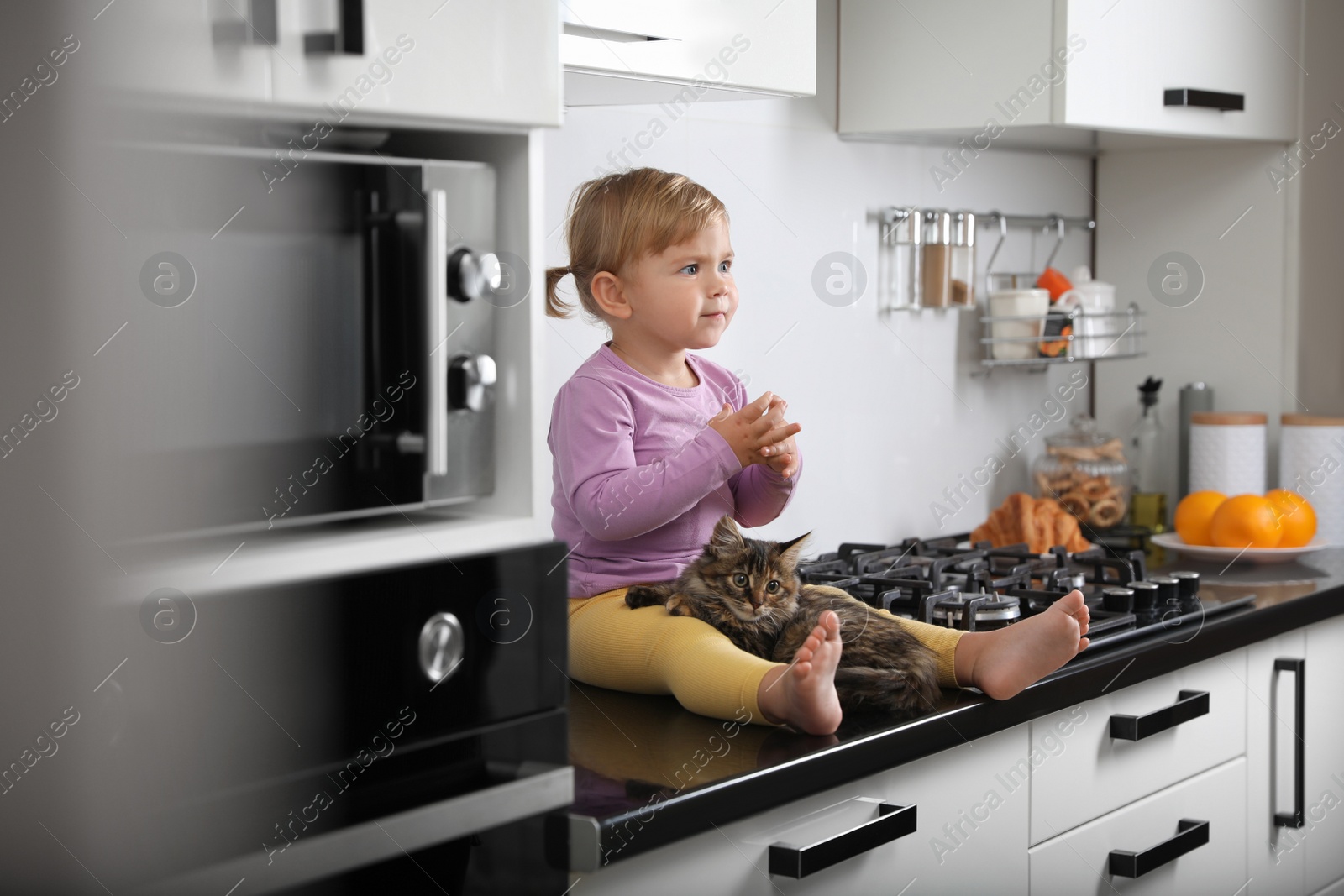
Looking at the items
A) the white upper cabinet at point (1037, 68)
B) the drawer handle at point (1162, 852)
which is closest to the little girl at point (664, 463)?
the drawer handle at point (1162, 852)

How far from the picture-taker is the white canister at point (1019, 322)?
221 cm

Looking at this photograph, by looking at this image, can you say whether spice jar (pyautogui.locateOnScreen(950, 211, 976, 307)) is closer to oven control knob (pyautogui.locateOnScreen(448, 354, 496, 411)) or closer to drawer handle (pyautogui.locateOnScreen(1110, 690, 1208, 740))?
drawer handle (pyautogui.locateOnScreen(1110, 690, 1208, 740))

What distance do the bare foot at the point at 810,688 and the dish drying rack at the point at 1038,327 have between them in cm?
119

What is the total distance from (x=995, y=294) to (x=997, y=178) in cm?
20

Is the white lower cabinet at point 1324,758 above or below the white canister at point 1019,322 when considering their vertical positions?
below

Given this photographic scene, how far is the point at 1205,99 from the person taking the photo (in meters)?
2.03

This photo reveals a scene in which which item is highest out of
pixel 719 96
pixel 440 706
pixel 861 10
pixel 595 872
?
pixel 861 10

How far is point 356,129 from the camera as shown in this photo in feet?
2.69

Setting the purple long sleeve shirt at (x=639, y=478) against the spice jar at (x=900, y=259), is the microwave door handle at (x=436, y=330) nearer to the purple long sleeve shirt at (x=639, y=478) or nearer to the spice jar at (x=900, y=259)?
the purple long sleeve shirt at (x=639, y=478)

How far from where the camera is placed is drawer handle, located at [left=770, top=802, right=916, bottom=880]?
3.51 ft

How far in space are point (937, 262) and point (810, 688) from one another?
1.16 metres

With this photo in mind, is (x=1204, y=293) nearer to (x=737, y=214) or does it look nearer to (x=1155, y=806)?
(x=737, y=214)

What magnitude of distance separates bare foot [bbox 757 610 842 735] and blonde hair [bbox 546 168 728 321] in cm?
44

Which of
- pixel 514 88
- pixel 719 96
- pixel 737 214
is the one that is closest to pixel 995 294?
pixel 737 214
